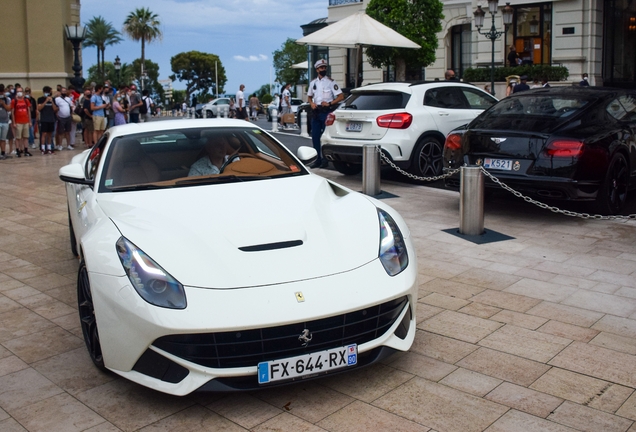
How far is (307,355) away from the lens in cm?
365

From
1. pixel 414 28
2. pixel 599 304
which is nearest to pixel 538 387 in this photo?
pixel 599 304

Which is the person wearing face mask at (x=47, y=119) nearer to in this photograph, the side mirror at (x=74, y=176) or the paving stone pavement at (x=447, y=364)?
the paving stone pavement at (x=447, y=364)

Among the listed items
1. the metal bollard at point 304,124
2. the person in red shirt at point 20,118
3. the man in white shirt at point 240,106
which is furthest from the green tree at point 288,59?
the person in red shirt at point 20,118

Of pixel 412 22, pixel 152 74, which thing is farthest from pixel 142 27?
pixel 412 22

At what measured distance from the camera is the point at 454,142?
8.99 m

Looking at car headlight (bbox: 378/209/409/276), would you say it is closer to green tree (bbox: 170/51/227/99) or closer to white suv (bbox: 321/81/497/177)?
white suv (bbox: 321/81/497/177)

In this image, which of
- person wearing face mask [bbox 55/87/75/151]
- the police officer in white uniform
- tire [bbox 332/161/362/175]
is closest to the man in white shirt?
person wearing face mask [bbox 55/87/75/151]

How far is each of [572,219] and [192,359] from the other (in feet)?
19.9

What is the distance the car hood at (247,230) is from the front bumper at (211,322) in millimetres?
101

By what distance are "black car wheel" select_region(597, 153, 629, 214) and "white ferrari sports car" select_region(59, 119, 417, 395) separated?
167 inches

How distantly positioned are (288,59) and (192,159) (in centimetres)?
8856

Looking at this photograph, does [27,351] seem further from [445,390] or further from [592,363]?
[592,363]

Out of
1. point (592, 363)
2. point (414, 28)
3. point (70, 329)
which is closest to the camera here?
point (592, 363)

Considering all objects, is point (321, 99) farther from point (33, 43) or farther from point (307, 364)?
point (33, 43)
